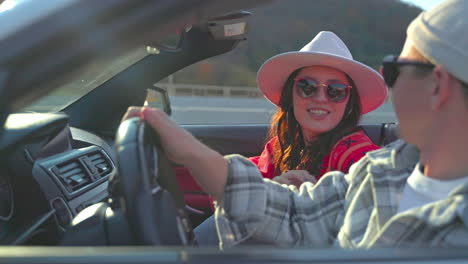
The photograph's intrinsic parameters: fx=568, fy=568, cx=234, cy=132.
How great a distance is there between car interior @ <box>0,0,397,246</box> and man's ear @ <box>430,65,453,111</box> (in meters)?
0.67

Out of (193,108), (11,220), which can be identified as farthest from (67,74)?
(193,108)

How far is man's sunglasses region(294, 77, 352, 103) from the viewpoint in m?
2.53

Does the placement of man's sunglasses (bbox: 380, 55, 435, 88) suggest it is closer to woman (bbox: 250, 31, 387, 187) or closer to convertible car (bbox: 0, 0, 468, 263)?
convertible car (bbox: 0, 0, 468, 263)

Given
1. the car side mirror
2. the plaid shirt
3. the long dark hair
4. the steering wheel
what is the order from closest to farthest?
the steering wheel
the plaid shirt
the long dark hair
the car side mirror

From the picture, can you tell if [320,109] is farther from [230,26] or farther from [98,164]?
[98,164]

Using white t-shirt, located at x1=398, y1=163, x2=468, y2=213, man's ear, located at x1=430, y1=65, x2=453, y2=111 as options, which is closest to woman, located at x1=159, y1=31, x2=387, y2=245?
white t-shirt, located at x1=398, y1=163, x2=468, y2=213

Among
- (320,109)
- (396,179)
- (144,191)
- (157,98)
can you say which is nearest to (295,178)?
(320,109)

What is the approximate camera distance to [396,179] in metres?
1.55

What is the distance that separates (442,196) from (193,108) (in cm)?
1044

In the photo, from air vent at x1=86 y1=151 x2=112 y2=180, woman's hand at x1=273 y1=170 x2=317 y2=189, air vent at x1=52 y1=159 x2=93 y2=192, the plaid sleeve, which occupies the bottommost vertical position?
woman's hand at x1=273 y1=170 x2=317 y2=189

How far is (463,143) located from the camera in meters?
1.29

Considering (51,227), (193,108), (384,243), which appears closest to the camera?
(384,243)

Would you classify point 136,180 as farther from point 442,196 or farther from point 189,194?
point 189,194

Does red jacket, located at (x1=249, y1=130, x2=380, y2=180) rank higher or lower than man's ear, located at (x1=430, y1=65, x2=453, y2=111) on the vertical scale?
lower
